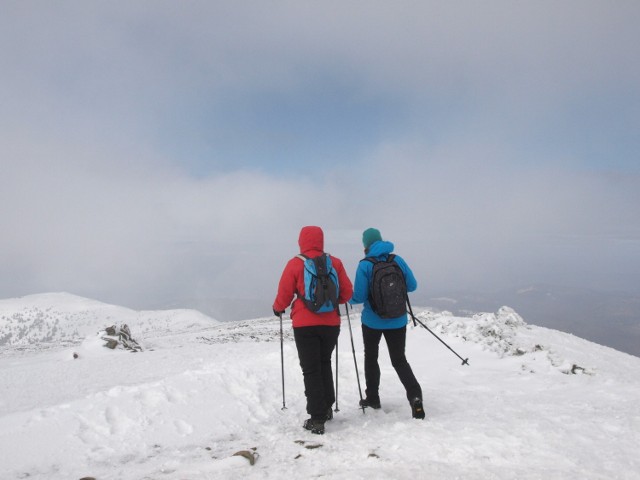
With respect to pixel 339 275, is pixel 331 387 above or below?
below

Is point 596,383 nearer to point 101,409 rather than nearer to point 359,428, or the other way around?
point 359,428

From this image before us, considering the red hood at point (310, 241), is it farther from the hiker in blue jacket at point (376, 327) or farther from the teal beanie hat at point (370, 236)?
the teal beanie hat at point (370, 236)

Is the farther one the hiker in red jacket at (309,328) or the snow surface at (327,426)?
the hiker in red jacket at (309,328)

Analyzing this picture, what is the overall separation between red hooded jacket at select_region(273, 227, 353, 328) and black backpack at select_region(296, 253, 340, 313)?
96 millimetres

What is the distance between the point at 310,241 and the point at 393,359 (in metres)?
2.85

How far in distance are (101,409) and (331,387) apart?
439 centimetres

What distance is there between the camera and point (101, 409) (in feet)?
22.6

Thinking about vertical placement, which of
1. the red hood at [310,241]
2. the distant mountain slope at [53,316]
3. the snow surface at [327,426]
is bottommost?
the distant mountain slope at [53,316]

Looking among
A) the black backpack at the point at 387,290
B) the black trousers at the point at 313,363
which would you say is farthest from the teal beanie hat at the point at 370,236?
the black trousers at the point at 313,363

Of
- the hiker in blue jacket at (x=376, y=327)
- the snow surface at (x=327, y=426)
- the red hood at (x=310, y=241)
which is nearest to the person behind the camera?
the snow surface at (x=327, y=426)

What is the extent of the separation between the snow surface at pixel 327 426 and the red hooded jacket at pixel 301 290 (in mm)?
1851

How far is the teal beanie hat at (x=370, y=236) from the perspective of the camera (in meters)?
7.25

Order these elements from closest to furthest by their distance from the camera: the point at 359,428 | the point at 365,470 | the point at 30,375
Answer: the point at 365,470, the point at 359,428, the point at 30,375

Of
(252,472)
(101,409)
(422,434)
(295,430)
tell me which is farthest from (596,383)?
(101,409)
